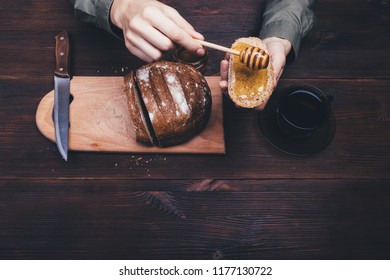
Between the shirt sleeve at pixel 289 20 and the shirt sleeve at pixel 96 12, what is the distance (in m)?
0.58

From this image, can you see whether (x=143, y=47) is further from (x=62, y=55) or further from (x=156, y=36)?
(x=62, y=55)

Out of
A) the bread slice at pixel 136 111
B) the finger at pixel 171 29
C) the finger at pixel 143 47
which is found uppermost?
the finger at pixel 171 29

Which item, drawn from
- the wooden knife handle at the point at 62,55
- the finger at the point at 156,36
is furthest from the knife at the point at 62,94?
the finger at the point at 156,36

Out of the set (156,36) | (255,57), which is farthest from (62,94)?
(255,57)

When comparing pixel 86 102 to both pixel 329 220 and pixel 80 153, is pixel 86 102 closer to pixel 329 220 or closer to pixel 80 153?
pixel 80 153

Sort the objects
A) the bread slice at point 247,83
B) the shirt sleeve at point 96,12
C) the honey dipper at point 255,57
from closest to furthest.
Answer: the honey dipper at point 255,57
the bread slice at point 247,83
the shirt sleeve at point 96,12

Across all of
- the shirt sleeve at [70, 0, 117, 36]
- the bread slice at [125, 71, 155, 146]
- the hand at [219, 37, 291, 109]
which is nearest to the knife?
the shirt sleeve at [70, 0, 117, 36]

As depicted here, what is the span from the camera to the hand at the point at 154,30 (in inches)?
44.1

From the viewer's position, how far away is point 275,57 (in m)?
1.23

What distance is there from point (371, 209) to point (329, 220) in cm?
16

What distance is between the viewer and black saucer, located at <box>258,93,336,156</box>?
1.33 m

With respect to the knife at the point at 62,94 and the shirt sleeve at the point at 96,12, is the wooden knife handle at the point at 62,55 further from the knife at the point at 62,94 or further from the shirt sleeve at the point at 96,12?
the shirt sleeve at the point at 96,12

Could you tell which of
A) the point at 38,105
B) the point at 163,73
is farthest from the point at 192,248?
the point at 38,105

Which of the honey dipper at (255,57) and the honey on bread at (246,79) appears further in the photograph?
the honey on bread at (246,79)
